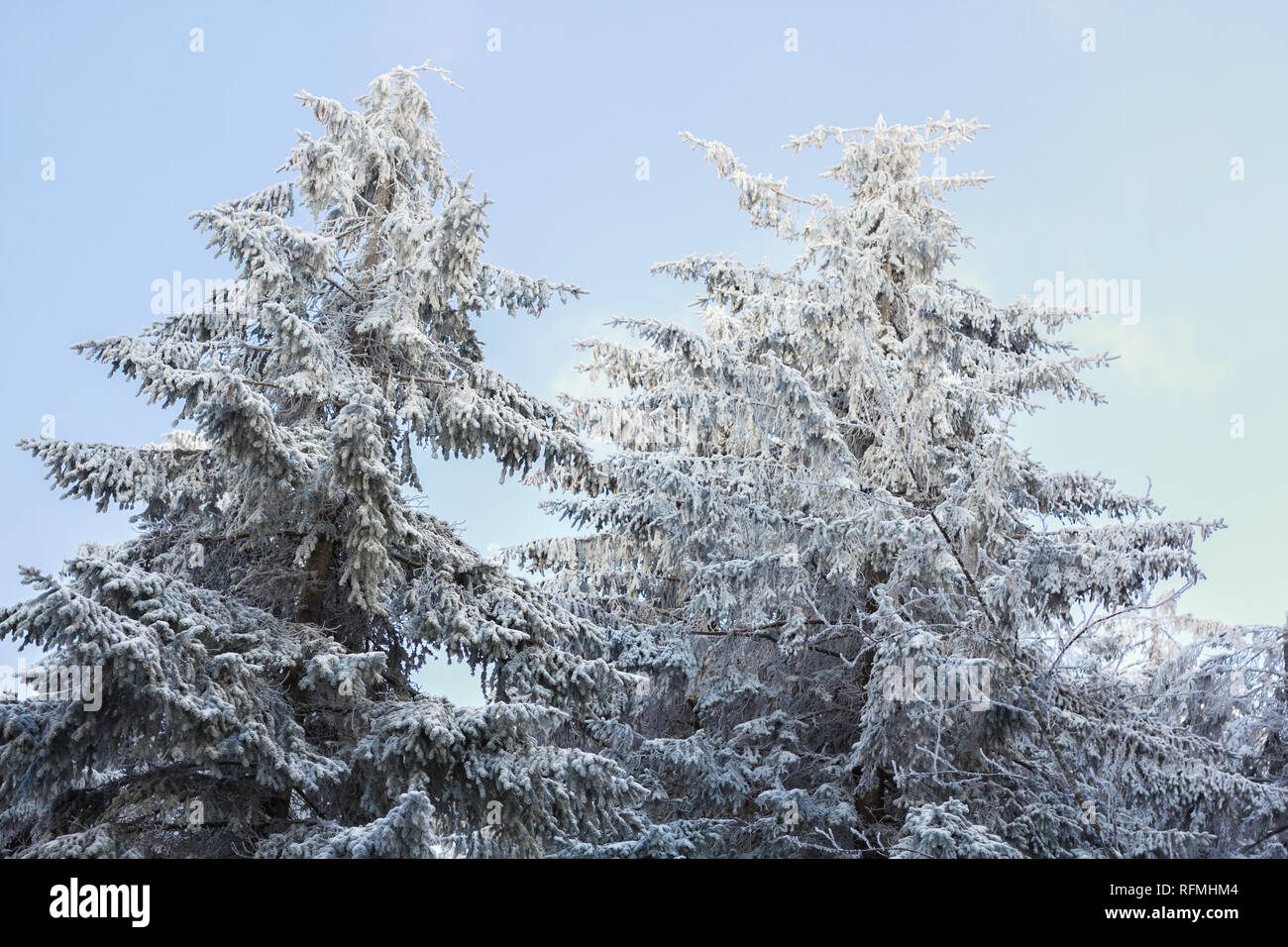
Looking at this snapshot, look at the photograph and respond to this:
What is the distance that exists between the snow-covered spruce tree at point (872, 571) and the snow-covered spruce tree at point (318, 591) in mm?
1789

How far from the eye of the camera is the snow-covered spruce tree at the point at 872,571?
25.4 ft

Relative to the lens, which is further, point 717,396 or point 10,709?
point 717,396

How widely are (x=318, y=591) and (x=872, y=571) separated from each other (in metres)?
6.45

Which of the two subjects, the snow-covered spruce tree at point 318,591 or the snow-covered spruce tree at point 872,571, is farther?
the snow-covered spruce tree at point 872,571

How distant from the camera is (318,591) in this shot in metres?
8.95

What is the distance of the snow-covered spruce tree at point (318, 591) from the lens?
22.1ft

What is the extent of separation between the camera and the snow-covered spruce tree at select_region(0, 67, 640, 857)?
22.1ft

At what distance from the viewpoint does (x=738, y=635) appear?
40.1 feet

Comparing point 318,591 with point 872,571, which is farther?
point 872,571

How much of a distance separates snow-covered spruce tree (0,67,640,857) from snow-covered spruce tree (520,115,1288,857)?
1789mm
